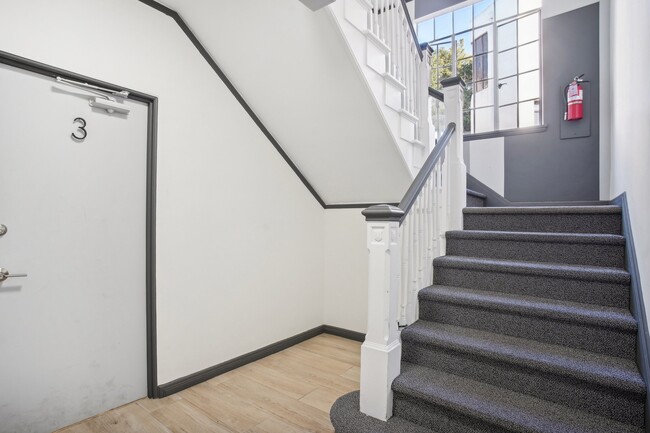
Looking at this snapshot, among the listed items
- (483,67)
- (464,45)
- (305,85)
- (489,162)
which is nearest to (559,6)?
(483,67)

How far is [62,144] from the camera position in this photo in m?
1.86

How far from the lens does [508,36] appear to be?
4.11 meters

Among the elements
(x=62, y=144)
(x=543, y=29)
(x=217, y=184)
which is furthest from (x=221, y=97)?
(x=543, y=29)

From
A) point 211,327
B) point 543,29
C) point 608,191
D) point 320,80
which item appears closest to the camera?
point 320,80

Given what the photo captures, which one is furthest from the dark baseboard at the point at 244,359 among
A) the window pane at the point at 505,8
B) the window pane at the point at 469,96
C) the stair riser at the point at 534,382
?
the window pane at the point at 505,8

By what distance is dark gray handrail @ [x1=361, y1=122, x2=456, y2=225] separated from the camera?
1.78 m

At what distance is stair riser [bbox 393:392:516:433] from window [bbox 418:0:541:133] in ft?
11.6

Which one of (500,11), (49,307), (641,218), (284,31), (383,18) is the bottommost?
(49,307)

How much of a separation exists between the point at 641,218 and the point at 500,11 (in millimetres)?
3765

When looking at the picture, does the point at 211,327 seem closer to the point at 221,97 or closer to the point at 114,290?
the point at 114,290

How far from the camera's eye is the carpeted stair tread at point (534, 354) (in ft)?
4.54

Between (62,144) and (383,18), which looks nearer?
(62,144)

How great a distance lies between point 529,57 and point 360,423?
4.30m

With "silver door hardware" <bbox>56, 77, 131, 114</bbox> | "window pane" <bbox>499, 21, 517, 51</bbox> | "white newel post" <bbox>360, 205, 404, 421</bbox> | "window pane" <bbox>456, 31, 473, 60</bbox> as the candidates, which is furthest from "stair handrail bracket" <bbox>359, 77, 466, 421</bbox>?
"window pane" <bbox>456, 31, 473, 60</bbox>
